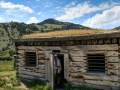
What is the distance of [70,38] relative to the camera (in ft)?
35.5

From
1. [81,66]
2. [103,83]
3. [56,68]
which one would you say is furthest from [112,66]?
[56,68]

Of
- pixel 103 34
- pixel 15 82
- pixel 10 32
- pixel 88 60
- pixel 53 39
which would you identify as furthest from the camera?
pixel 10 32

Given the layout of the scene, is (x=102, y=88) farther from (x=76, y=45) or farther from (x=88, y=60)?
(x=76, y=45)

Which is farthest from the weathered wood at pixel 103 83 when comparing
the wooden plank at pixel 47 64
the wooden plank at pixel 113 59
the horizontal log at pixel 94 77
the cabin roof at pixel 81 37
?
the wooden plank at pixel 47 64

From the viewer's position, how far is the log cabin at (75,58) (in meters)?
9.55

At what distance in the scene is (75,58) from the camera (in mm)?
10812

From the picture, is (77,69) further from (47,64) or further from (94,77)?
(47,64)

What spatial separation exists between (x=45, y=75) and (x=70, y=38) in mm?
3051

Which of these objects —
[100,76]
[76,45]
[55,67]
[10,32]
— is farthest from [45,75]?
[10,32]

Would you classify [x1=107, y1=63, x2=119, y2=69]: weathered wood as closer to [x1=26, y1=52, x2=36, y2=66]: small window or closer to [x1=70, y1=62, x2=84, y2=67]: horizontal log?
[x1=70, y1=62, x2=84, y2=67]: horizontal log

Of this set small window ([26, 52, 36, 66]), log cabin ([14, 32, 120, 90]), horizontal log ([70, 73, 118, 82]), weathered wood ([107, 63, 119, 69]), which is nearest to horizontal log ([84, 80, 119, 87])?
log cabin ([14, 32, 120, 90])

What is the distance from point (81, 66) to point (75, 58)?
584 mm

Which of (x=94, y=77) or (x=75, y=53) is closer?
(x=94, y=77)

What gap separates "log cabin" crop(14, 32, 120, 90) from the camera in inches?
376
